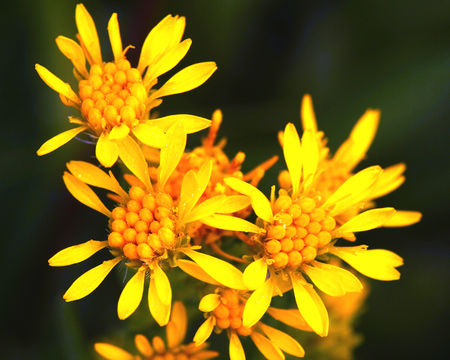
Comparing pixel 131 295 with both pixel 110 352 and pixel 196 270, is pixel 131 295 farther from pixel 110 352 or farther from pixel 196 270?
pixel 110 352

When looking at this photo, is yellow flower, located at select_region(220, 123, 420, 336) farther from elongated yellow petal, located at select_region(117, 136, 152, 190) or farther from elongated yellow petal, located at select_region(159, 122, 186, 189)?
elongated yellow petal, located at select_region(117, 136, 152, 190)

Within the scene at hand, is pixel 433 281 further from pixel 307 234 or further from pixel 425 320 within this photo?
pixel 307 234

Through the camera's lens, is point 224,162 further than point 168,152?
Yes

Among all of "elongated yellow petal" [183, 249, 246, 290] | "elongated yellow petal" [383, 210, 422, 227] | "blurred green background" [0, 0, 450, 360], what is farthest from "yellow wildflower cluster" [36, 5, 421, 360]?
"blurred green background" [0, 0, 450, 360]

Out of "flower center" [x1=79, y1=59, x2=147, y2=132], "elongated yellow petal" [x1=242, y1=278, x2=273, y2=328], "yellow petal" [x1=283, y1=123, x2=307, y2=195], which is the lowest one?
"elongated yellow petal" [x1=242, y1=278, x2=273, y2=328]

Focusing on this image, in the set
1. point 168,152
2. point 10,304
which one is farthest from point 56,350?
point 168,152
